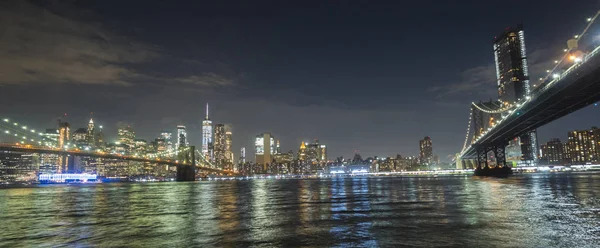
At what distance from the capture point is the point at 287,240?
38.7 ft

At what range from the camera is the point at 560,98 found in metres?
61.8

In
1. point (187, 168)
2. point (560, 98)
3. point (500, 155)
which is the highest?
point (560, 98)

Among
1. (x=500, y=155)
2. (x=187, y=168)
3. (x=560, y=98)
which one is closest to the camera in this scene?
(x=560, y=98)

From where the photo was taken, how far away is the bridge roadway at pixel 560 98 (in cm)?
4925

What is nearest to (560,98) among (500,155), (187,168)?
(500,155)

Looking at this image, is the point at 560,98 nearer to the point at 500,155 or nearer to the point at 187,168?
the point at 500,155

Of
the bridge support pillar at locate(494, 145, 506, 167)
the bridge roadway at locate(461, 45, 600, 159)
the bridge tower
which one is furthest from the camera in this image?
the bridge tower

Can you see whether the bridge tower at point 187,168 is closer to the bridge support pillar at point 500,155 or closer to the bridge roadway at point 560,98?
the bridge roadway at point 560,98

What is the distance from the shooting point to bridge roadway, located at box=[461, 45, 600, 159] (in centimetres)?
4925

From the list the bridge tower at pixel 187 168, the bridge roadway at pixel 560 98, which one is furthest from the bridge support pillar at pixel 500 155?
the bridge tower at pixel 187 168

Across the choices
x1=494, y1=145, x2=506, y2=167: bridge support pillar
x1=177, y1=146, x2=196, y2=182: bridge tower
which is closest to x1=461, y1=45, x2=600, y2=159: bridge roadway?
x1=494, y1=145, x2=506, y2=167: bridge support pillar

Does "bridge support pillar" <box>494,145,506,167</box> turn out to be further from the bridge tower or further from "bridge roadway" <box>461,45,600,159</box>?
the bridge tower

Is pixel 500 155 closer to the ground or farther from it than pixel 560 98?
closer to the ground

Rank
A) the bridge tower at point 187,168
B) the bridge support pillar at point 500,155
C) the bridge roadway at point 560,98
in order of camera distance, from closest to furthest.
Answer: the bridge roadway at point 560,98
the bridge support pillar at point 500,155
the bridge tower at point 187,168
